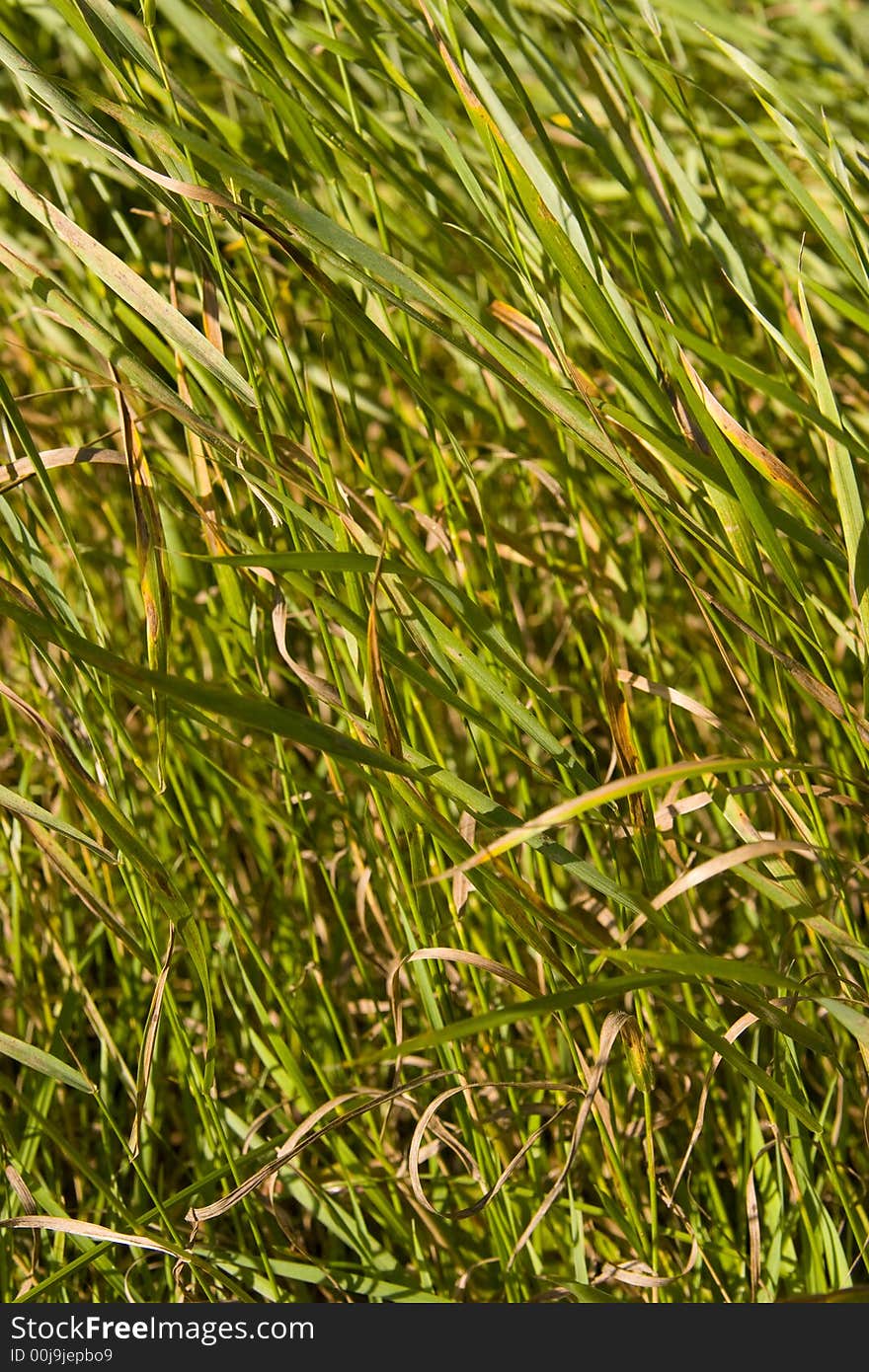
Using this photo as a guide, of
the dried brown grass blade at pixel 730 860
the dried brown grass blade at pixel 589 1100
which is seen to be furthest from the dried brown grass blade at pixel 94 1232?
the dried brown grass blade at pixel 730 860

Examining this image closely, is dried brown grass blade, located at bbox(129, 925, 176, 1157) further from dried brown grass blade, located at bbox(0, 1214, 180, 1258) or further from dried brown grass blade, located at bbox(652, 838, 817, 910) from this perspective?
dried brown grass blade, located at bbox(652, 838, 817, 910)

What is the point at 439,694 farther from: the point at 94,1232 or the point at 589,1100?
the point at 94,1232

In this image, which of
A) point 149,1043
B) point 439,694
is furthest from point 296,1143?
point 439,694

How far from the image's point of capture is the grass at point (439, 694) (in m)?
0.42

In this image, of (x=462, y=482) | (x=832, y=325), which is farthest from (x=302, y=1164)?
(x=832, y=325)

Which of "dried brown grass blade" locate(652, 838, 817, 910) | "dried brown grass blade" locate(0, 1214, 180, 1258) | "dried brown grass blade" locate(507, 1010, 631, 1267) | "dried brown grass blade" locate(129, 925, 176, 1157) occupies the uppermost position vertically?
"dried brown grass blade" locate(652, 838, 817, 910)

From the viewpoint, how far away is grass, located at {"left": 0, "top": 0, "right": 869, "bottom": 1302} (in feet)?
1.38

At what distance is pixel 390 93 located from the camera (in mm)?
874

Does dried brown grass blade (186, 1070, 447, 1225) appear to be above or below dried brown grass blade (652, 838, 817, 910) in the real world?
below

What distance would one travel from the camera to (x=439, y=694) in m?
0.41

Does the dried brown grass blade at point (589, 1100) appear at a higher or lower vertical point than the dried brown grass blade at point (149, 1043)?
lower

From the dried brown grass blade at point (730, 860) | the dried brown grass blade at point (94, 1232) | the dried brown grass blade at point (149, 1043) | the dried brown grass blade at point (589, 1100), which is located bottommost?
the dried brown grass blade at point (94, 1232)

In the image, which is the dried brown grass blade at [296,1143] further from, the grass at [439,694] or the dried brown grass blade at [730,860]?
the dried brown grass blade at [730,860]

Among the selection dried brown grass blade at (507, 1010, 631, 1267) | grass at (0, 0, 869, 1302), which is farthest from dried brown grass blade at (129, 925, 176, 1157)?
dried brown grass blade at (507, 1010, 631, 1267)
